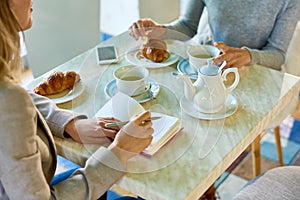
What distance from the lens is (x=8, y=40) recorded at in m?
0.75

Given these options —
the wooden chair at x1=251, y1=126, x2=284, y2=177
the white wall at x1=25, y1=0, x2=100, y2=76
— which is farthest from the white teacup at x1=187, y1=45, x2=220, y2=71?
the white wall at x1=25, y1=0, x2=100, y2=76

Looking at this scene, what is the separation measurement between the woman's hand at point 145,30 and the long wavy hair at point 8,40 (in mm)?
706

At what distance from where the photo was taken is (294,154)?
1972mm

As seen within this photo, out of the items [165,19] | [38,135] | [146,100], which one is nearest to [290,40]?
[146,100]

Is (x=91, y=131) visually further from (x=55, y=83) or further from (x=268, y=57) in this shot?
(x=268, y=57)

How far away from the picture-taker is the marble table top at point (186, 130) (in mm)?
885

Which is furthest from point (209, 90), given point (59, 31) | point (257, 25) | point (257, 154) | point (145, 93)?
point (59, 31)

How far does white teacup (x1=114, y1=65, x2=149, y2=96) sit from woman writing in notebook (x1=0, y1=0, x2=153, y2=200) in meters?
0.15

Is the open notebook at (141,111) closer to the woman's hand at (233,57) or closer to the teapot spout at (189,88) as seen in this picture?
the teapot spout at (189,88)

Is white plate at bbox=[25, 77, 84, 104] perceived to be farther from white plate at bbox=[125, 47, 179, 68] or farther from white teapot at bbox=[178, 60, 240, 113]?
white teapot at bbox=[178, 60, 240, 113]

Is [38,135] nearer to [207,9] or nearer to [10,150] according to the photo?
[10,150]

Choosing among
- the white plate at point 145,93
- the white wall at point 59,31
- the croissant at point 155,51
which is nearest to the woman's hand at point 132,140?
the white plate at point 145,93

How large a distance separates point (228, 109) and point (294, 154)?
1.04m

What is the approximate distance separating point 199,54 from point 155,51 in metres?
0.15
